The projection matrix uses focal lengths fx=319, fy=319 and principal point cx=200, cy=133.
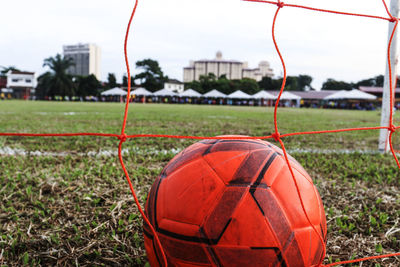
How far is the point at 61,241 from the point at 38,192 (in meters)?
0.87

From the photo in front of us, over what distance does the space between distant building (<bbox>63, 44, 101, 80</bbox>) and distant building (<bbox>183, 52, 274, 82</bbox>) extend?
48650 mm

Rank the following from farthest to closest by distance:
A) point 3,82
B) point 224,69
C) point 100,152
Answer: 1. point 224,69
2. point 3,82
3. point 100,152

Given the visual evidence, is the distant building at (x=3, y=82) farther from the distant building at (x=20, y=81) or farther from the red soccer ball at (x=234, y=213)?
the red soccer ball at (x=234, y=213)

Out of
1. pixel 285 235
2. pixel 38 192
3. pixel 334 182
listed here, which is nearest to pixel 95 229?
pixel 38 192

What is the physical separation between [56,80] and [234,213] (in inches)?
2727

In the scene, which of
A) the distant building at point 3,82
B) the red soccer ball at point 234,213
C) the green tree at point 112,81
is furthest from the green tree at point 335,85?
the red soccer ball at point 234,213

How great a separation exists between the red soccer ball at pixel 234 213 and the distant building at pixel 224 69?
12817cm

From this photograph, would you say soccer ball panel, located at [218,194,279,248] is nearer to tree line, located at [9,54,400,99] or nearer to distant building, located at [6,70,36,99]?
tree line, located at [9,54,400,99]

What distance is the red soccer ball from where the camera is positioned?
45.0 inches

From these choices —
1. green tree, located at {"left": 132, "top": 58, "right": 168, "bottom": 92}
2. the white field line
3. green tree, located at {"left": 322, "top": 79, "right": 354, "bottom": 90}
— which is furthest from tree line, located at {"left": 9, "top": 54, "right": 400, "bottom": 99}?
the white field line

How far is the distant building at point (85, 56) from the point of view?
8010 centimetres

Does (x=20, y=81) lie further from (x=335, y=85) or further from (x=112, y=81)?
(x=335, y=85)

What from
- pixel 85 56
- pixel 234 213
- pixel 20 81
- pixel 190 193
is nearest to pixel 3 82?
pixel 20 81

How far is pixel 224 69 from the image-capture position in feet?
430
